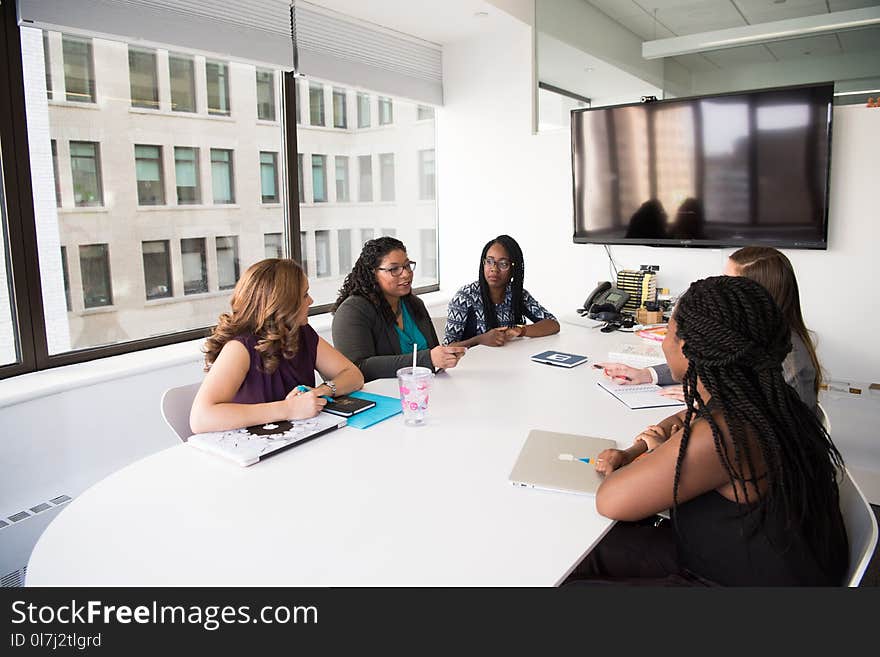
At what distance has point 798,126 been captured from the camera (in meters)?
3.27

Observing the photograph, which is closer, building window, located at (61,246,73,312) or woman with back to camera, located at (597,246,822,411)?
woman with back to camera, located at (597,246,822,411)

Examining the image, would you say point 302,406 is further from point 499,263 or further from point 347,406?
point 499,263

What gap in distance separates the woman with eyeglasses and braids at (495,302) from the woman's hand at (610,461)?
152 centimetres

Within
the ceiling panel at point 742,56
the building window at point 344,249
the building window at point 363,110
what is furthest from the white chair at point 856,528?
the building window at point 363,110

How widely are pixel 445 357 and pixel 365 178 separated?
2680mm

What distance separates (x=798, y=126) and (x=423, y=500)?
2946 millimetres

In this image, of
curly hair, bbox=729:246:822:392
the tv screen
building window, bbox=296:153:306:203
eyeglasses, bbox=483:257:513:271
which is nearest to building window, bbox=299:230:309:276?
building window, bbox=296:153:306:203

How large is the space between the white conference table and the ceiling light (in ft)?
9.42

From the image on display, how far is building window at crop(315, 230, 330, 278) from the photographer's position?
431 centimetres

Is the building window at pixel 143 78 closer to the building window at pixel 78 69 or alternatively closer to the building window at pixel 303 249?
the building window at pixel 78 69

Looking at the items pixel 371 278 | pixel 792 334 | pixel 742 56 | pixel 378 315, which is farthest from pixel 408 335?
pixel 742 56

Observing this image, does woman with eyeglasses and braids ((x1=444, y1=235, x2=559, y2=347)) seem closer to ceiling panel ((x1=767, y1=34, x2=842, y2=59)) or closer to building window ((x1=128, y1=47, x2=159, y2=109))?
building window ((x1=128, y1=47, x2=159, y2=109))

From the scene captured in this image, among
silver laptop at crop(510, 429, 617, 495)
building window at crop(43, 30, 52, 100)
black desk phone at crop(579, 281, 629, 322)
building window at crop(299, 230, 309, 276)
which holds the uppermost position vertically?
building window at crop(43, 30, 52, 100)

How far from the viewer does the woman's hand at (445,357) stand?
7.66 feet
